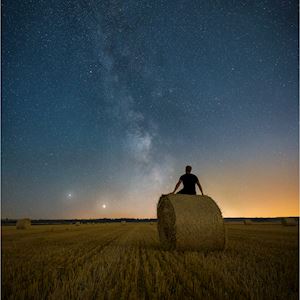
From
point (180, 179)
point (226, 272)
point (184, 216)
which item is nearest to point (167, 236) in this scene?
point (184, 216)

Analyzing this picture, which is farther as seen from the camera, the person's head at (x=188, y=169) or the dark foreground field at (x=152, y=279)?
the person's head at (x=188, y=169)

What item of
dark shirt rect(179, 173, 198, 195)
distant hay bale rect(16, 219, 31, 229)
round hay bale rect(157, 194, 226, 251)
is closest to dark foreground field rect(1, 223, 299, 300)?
round hay bale rect(157, 194, 226, 251)

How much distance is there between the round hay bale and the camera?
7750 millimetres

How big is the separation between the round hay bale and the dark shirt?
615 millimetres

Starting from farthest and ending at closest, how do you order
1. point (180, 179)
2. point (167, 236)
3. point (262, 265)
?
point (180, 179) < point (167, 236) < point (262, 265)

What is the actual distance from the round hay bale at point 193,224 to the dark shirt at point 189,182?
0.61 metres

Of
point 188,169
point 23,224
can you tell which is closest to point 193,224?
point 188,169

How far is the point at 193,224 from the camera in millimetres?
7895

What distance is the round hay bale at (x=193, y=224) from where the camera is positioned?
7750 millimetres

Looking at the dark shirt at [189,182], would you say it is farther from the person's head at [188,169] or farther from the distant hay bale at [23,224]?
the distant hay bale at [23,224]

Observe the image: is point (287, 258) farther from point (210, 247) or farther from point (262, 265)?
point (210, 247)

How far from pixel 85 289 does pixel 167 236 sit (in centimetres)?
489

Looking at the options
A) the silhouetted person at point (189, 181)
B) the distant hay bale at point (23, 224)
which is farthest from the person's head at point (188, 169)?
the distant hay bale at point (23, 224)

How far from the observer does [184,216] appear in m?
7.97
